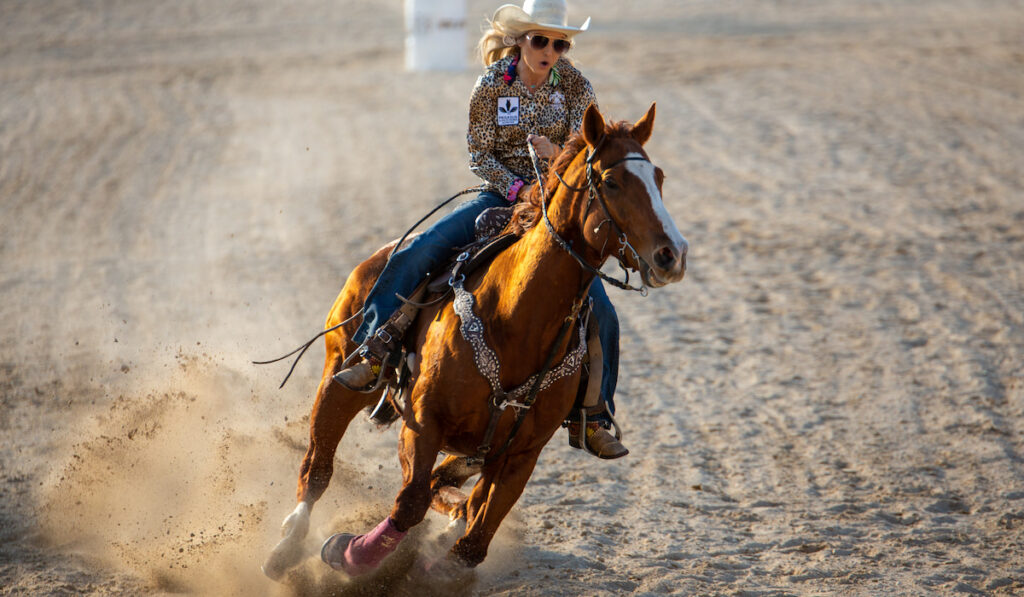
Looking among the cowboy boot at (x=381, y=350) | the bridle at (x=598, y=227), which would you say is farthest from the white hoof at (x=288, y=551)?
the bridle at (x=598, y=227)

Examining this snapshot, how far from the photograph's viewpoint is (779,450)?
21.9 ft

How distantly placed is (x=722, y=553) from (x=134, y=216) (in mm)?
8967

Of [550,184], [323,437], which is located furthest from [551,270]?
[323,437]

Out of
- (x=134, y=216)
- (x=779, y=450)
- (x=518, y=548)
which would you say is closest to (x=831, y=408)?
(x=779, y=450)

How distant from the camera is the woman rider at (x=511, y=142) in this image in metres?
4.54

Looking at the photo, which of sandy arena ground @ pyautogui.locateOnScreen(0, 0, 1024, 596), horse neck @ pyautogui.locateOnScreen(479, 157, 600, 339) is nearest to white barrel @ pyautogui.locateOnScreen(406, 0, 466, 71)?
sandy arena ground @ pyautogui.locateOnScreen(0, 0, 1024, 596)

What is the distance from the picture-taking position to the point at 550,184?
13.2ft

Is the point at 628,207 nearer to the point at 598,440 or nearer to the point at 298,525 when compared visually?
the point at 598,440

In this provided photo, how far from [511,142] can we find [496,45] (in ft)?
1.54

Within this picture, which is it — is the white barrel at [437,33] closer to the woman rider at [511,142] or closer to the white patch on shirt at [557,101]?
the woman rider at [511,142]

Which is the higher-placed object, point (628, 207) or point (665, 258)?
point (628, 207)

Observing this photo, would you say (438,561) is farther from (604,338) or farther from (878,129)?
(878,129)

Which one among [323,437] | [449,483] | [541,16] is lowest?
[449,483]

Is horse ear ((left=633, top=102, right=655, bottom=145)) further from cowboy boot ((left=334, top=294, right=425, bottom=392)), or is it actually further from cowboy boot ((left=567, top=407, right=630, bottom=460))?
cowboy boot ((left=567, top=407, right=630, bottom=460))
